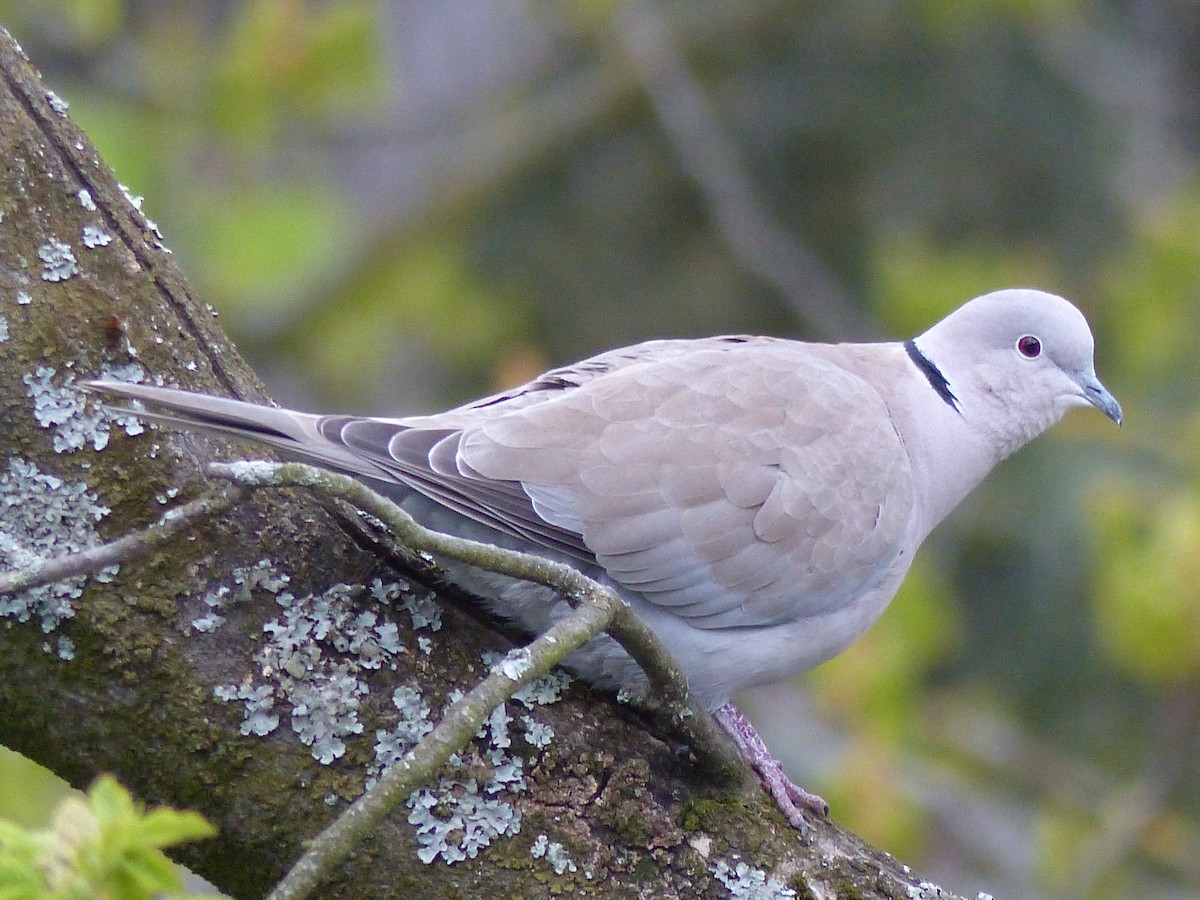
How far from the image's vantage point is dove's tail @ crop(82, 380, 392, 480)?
178cm

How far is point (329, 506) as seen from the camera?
2.00 meters

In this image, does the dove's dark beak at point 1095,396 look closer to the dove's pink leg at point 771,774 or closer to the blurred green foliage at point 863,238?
the dove's pink leg at point 771,774

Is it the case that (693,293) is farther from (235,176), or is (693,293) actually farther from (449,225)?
(235,176)

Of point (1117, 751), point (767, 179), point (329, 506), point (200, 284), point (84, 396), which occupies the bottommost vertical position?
point (84, 396)

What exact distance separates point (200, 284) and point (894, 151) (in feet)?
11.0

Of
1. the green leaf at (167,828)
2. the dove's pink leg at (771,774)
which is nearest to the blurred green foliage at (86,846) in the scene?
the green leaf at (167,828)

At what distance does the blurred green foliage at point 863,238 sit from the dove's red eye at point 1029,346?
1738mm

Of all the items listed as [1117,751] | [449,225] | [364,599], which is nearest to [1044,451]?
[1117,751]

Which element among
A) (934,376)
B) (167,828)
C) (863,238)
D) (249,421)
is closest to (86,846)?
(167,828)

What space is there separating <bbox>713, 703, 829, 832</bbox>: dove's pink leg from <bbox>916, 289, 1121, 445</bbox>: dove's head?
95cm

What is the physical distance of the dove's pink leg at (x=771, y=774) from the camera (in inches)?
86.5

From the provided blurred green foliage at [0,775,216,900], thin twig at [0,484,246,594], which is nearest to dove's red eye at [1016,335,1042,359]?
thin twig at [0,484,246,594]

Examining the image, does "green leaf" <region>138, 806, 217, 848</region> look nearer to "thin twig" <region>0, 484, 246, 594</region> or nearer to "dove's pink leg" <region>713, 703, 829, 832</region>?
"thin twig" <region>0, 484, 246, 594</region>

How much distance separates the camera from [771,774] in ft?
8.21
